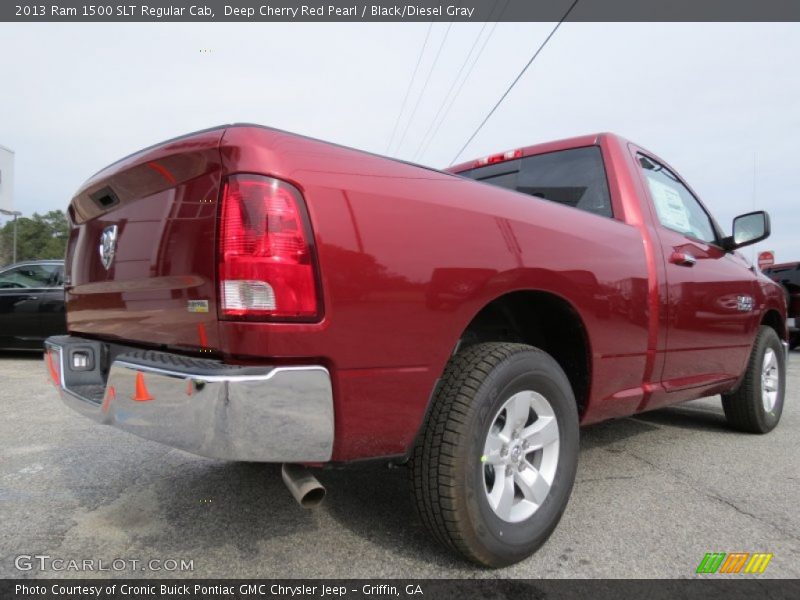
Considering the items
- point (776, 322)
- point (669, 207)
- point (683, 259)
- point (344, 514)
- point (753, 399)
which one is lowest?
point (344, 514)

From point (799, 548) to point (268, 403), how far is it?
2.22 metres

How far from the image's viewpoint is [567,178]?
3152 millimetres

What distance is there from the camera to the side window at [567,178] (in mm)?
3014

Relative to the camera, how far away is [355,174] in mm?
1713

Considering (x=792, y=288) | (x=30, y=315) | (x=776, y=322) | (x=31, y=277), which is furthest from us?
(x=792, y=288)

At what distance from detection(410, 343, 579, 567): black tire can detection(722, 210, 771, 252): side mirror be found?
95.6 inches

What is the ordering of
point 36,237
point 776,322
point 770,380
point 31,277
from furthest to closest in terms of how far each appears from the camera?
point 36,237 → point 31,277 → point 776,322 → point 770,380

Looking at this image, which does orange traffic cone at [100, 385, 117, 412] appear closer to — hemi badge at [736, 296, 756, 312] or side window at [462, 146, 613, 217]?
side window at [462, 146, 613, 217]

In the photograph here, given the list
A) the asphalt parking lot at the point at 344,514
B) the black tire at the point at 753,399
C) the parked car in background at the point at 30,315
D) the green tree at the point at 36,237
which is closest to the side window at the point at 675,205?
the black tire at the point at 753,399

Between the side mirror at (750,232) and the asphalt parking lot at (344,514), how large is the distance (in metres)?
1.37
